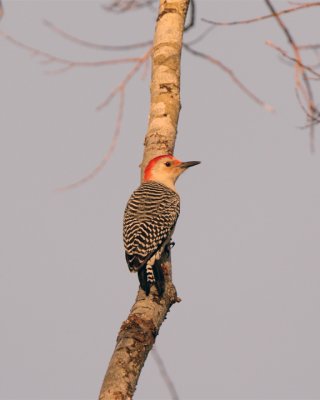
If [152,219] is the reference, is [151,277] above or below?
below

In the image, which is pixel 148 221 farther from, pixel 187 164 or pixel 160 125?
pixel 187 164

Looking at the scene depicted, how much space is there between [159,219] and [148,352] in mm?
2542

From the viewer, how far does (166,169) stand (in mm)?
8297

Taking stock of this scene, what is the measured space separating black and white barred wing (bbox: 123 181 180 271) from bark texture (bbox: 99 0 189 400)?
0.71ft

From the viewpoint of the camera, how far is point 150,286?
6.17 meters

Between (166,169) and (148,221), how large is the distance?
A: 0.92m

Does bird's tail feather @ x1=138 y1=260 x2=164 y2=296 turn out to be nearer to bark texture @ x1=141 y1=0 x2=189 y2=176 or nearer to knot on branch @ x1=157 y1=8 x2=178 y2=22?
bark texture @ x1=141 y1=0 x2=189 y2=176

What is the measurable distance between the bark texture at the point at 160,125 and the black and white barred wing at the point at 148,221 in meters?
0.22

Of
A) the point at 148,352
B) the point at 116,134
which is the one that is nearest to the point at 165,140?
the point at 116,134

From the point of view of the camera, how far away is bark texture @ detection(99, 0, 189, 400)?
17.5 feet

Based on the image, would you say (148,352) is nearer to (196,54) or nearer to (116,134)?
(116,134)

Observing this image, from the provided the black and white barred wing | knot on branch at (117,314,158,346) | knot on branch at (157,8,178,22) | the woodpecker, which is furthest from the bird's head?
knot on branch at (117,314,158,346)

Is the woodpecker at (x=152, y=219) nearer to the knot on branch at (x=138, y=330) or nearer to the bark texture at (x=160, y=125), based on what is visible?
the bark texture at (x=160, y=125)

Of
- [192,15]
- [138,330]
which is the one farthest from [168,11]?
[138,330]
